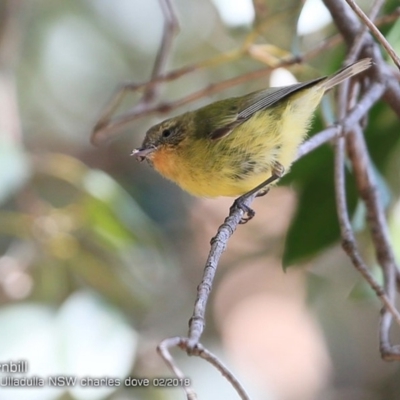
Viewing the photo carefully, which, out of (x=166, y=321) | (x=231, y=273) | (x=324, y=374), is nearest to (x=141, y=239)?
(x=166, y=321)

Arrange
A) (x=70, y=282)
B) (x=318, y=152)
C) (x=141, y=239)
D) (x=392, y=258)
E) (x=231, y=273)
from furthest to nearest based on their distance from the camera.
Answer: (x=231, y=273)
(x=70, y=282)
(x=141, y=239)
(x=318, y=152)
(x=392, y=258)

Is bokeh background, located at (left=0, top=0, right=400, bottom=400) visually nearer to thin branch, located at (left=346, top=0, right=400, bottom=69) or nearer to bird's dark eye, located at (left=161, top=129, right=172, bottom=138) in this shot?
bird's dark eye, located at (left=161, top=129, right=172, bottom=138)

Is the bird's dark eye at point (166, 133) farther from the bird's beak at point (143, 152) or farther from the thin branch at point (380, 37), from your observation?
the thin branch at point (380, 37)

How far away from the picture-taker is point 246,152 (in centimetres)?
248

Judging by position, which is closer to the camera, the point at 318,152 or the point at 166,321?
the point at 318,152

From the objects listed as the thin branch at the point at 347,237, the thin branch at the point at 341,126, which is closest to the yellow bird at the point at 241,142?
the thin branch at the point at 341,126

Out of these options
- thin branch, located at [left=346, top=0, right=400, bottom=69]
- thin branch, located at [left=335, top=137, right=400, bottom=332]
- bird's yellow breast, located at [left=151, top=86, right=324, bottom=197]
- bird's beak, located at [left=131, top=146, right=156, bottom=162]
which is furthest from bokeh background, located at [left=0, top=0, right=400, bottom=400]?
thin branch, located at [left=346, top=0, right=400, bottom=69]

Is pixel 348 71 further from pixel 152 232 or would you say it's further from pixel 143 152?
pixel 152 232

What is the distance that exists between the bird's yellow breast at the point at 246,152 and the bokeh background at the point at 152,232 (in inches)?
7.0

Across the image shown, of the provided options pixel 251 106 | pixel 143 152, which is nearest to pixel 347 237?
pixel 251 106

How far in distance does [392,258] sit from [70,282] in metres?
1.84

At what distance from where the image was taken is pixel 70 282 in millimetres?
3492

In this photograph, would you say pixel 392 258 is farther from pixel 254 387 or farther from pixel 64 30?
pixel 64 30

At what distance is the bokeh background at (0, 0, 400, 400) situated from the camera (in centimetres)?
272
